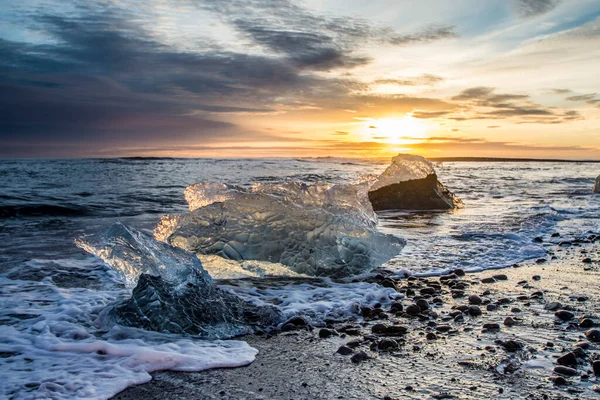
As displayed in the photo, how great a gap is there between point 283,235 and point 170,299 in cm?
226

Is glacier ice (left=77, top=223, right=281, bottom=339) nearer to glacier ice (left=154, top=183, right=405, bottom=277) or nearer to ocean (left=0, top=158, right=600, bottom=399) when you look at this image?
ocean (left=0, top=158, right=600, bottom=399)

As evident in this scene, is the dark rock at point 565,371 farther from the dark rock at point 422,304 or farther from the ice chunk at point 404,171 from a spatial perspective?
the ice chunk at point 404,171

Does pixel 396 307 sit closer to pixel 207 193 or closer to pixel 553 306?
pixel 553 306

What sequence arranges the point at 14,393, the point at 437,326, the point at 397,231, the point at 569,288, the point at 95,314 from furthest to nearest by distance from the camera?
the point at 397,231, the point at 569,288, the point at 95,314, the point at 437,326, the point at 14,393

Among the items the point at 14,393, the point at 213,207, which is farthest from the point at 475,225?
the point at 14,393

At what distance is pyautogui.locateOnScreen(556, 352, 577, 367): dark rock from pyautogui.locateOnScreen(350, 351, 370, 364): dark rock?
1.21 m

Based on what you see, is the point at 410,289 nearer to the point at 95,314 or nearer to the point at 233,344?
the point at 233,344

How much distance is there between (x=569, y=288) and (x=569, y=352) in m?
2.10

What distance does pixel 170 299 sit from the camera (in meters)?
3.95

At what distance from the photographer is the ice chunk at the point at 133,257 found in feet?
15.4

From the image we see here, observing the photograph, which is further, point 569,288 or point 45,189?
point 45,189

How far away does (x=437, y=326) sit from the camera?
378 centimetres

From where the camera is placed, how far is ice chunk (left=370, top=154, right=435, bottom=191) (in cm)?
1308

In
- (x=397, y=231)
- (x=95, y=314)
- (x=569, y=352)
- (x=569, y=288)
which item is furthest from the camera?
(x=397, y=231)
